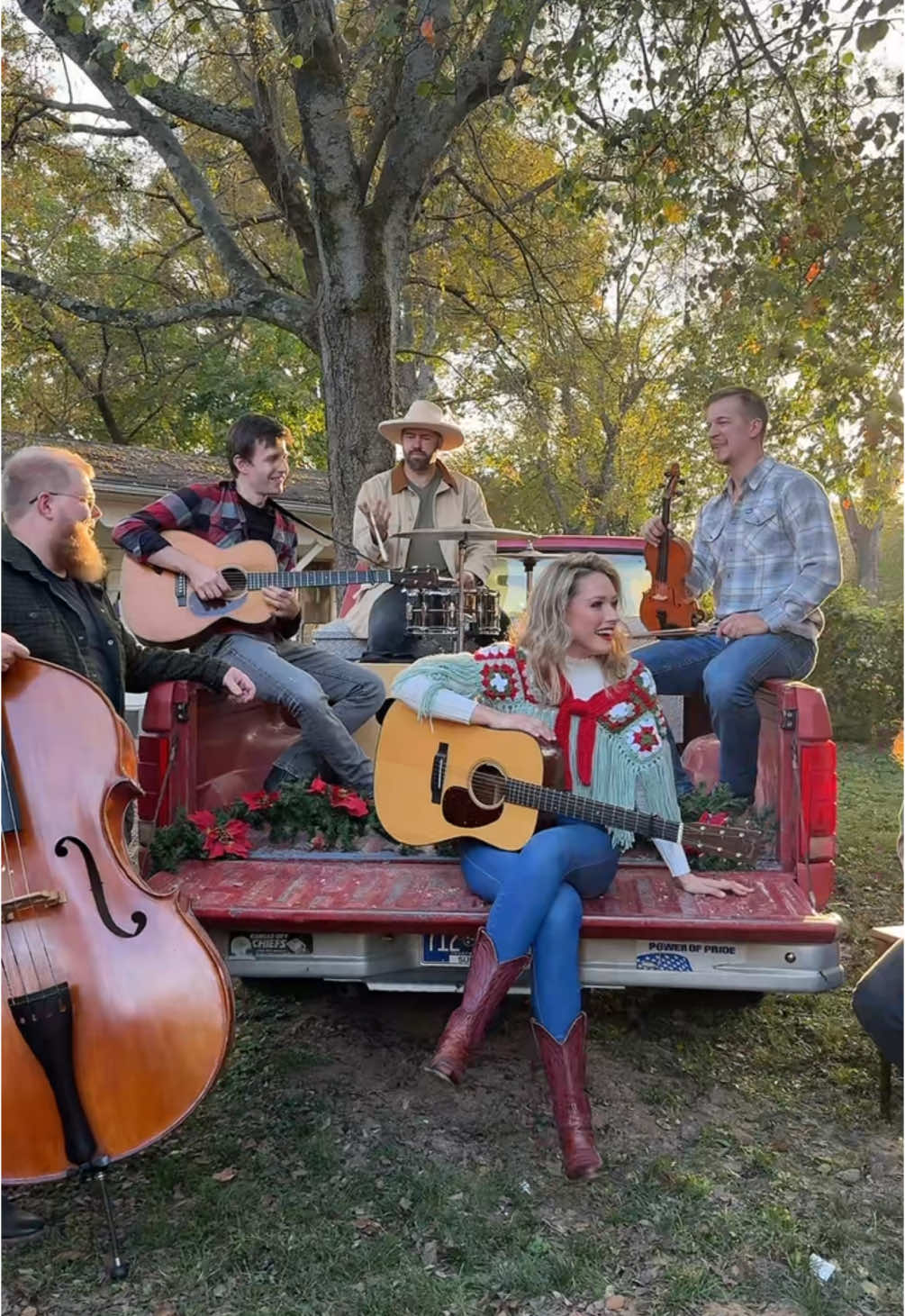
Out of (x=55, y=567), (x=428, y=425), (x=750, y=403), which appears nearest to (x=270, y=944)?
(x=55, y=567)

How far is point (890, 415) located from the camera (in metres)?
5.38

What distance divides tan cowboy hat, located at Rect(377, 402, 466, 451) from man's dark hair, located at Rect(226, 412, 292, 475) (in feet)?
4.14

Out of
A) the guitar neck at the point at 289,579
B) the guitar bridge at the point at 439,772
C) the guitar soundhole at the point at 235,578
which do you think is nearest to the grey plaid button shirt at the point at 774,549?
the guitar bridge at the point at 439,772

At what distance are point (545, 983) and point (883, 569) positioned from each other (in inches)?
1985

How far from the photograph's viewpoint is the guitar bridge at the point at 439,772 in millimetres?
3211

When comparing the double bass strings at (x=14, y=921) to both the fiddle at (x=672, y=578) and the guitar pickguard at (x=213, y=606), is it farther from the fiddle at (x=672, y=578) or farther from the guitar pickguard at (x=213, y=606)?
the fiddle at (x=672, y=578)

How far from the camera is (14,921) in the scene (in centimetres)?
237

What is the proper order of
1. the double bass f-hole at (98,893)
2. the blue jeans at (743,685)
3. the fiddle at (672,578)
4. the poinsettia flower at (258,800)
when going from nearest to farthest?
the double bass f-hole at (98,893) → the poinsettia flower at (258,800) → the blue jeans at (743,685) → the fiddle at (672,578)

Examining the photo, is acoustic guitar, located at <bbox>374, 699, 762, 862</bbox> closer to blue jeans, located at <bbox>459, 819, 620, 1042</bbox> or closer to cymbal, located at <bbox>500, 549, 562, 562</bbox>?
blue jeans, located at <bbox>459, 819, 620, 1042</bbox>

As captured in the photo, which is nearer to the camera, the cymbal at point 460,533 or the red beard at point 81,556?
the red beard at point 81,556

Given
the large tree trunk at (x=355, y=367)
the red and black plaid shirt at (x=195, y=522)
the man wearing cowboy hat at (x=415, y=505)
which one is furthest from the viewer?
the large tree trunk at (x=355, y=367)

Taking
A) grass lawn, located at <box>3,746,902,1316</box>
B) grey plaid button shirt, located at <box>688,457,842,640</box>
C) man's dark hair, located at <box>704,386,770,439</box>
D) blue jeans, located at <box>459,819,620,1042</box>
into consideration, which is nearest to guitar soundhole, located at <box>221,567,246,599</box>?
grass lawn, located at <box>3,746,902,1316</box>

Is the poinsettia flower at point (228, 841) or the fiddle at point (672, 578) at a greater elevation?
the fiddle at point (672, 578)

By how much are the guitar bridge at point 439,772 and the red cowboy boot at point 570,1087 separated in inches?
28.8
